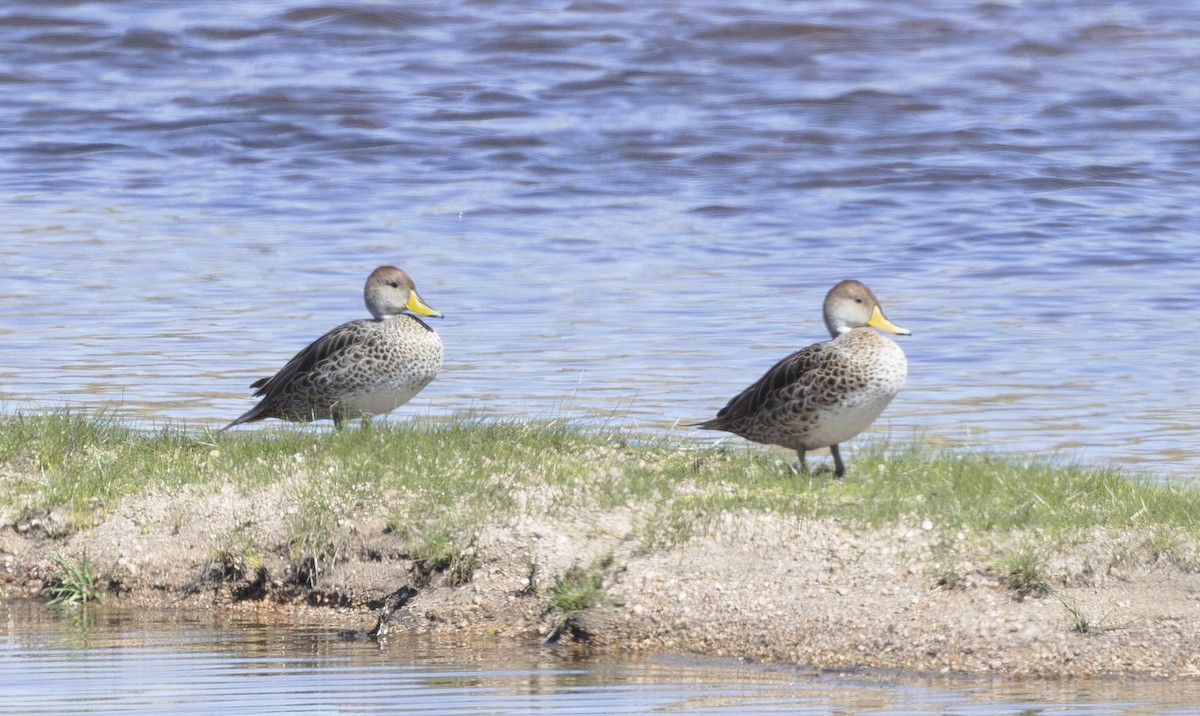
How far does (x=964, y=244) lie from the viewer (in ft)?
59.7

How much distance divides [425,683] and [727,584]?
134cm

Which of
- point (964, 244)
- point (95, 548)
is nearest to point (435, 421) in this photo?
point (95, 548)

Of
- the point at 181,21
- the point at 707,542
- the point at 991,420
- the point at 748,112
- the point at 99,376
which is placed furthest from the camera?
the point at 181,21

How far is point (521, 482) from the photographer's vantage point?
8148 mm

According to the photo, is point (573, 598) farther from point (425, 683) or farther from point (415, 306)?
point (415, 306)

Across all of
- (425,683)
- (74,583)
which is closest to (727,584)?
(425,683)

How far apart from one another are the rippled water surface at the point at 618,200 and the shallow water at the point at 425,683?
380cm

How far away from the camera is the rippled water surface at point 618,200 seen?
12.7 meters

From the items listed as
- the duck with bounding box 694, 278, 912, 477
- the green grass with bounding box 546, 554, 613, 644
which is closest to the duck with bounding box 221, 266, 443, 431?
the duck with bounding box 694, 278, 912, 477

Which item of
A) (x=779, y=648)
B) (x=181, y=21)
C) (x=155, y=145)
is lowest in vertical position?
(x=779, y=648)

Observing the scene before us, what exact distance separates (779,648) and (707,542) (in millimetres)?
650

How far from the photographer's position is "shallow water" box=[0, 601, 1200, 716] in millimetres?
6168

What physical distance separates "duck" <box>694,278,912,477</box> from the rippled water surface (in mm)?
1897

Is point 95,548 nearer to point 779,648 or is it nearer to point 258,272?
point 779,648
